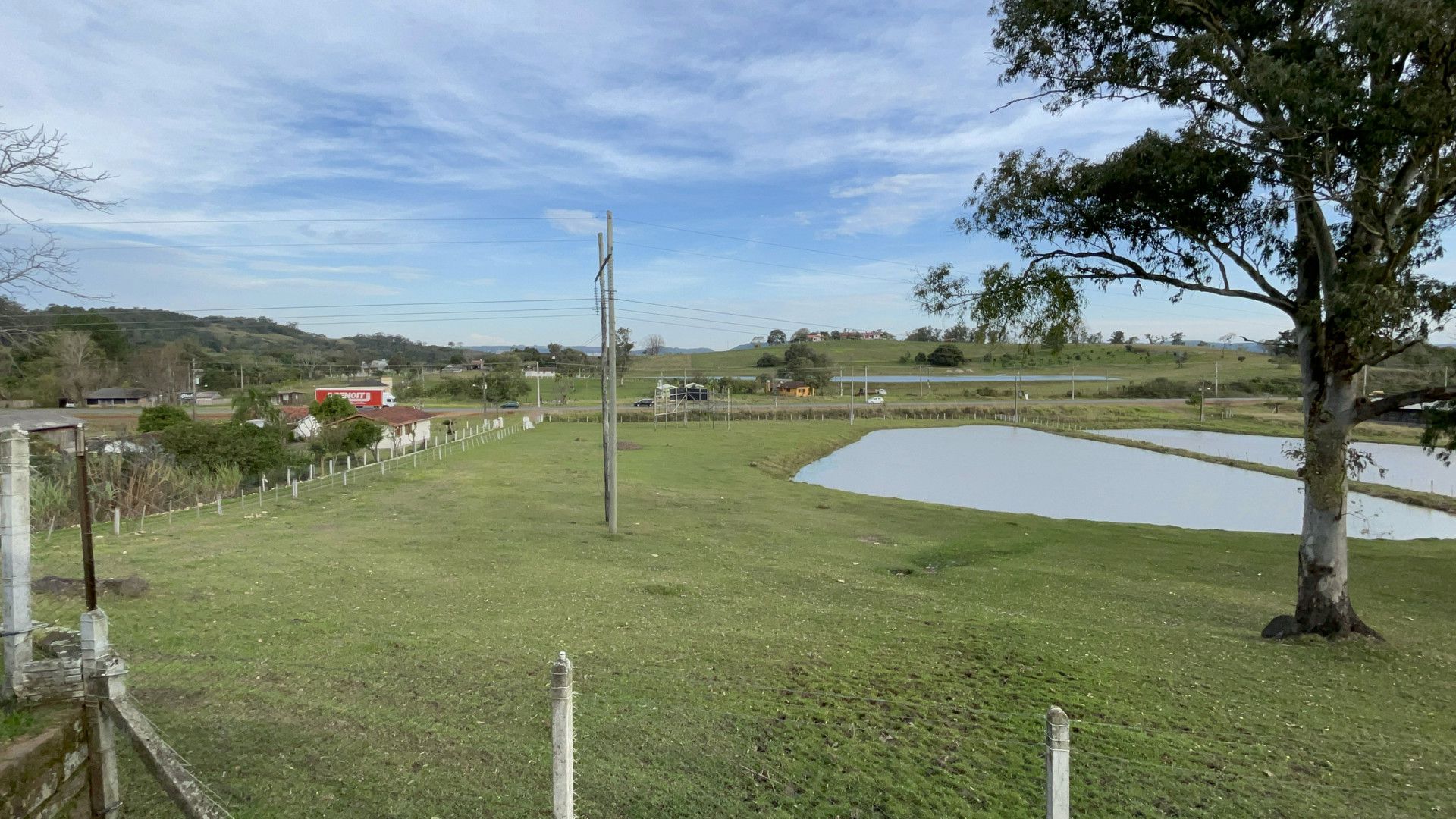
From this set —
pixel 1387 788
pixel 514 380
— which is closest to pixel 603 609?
pixel 1387 788

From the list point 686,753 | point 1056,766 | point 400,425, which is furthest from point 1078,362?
point 1056,766

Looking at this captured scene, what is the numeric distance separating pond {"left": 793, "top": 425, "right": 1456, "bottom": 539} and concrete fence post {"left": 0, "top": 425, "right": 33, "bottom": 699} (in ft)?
80.3

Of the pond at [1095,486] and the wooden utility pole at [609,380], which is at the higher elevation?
the wooden utility pole at [609,380]

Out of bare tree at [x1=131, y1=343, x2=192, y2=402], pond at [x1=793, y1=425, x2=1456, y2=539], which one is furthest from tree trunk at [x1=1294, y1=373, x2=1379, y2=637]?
bare tree at [x1=131, y1=343, x2=192, y2=402]

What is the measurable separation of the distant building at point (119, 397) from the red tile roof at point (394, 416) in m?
40.2

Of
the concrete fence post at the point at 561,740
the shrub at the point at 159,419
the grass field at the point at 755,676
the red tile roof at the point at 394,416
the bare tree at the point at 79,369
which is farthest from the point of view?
the bare tree at the point at 79,369

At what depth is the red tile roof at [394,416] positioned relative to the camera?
3766 centimetres

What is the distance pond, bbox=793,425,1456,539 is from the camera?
2569 centimetres

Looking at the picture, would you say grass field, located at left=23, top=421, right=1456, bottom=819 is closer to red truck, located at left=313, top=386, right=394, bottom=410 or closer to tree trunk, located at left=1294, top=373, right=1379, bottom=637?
tree trunk, located at left=1294, top=373, right=1379, bottom=637

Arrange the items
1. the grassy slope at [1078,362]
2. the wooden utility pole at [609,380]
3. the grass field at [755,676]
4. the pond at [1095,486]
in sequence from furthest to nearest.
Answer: the grassy slope at [1078,362] < the pond at [1095,486] < the wooden utility pole at [609,380] < the grass field at [755,676]

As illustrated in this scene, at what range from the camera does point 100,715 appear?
521 cm

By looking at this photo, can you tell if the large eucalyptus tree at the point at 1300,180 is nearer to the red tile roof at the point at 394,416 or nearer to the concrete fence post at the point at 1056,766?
the concrete fence post at the point at 1056,766

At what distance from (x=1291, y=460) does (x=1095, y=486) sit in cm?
1334

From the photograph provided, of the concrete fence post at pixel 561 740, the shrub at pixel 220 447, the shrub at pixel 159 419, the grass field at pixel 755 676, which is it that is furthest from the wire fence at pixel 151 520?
the shrub at pixel 159 419
